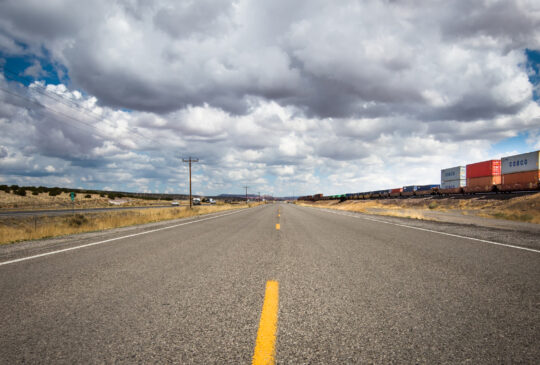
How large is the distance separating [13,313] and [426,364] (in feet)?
12.5

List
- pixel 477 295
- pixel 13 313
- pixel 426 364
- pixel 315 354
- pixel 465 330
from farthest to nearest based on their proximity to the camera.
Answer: pixel 477 295 < pixel 13 313 < pixel 465 330 < pixel 315 354 < pixel 426 364

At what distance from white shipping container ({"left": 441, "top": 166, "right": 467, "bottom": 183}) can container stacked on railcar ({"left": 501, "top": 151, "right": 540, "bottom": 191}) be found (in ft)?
37.9

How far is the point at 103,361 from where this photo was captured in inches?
78.2

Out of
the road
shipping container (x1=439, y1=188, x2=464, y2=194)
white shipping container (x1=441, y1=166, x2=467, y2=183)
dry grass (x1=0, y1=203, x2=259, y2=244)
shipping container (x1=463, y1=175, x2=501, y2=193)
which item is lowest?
dry grass (x1=0, y1=203, x2=259, y2=244)

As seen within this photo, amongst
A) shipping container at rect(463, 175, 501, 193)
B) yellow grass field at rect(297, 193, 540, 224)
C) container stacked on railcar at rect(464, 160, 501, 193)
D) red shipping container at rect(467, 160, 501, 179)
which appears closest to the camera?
yellow grass field at rect(297, 193, 540, 224)

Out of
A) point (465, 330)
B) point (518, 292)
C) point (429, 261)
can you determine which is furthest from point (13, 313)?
point (429, 261)

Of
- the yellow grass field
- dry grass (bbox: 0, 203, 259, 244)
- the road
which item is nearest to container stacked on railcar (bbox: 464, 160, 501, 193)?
the yellow grass field

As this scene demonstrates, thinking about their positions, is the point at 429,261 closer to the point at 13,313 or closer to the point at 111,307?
the point at 111,307

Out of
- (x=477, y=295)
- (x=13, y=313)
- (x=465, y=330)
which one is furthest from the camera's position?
(x=477, y=295)

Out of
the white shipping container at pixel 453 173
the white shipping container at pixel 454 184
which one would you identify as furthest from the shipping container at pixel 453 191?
the white shipping container at pixel 453 173

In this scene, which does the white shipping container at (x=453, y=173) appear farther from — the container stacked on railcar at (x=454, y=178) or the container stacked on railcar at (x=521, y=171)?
the container stacked on railcar at (x=521, y=171)

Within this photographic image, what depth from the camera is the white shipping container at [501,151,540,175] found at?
1330 inches

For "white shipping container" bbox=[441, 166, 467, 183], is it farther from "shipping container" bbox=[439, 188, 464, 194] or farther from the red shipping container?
"shipping container" bbox=[439, 188, 464, 194]

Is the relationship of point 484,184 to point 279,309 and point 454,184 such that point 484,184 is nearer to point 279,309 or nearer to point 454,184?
point 454,184
